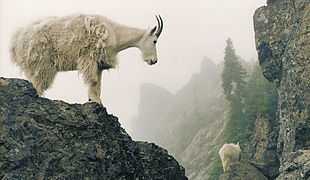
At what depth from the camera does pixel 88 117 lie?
Answer: 10336mm

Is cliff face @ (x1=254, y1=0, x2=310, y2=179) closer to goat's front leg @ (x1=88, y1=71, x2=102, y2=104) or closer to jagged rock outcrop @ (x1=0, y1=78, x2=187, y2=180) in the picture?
goat's front leg @ (x1=88, y1=71, x2=102, y2=104)

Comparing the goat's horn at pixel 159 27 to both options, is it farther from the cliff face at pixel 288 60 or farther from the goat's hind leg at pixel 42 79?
the cliff face at pixel 288 60

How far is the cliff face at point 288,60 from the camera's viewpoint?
95.2 feet

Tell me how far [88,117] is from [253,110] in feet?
115

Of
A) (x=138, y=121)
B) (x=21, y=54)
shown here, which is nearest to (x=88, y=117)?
(x=21, y=54)

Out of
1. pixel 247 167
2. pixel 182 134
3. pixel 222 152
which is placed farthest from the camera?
pixel 182 134

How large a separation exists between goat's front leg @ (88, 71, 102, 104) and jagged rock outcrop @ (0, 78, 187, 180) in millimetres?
760

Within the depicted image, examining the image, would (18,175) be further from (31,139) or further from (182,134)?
(182,134)

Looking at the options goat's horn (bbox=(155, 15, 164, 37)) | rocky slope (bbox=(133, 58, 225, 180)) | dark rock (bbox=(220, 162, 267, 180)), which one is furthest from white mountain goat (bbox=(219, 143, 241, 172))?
goat's horn (bbox=(155, 15, 164, 37))

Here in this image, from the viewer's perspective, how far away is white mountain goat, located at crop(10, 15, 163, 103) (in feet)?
36.7

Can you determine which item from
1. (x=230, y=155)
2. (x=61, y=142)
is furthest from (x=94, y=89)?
(x=230, y=155)

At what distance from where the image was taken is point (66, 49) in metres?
11.3

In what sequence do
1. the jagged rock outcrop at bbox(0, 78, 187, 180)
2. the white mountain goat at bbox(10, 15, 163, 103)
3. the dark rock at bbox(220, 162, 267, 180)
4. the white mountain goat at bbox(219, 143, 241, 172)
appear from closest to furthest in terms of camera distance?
the jagged rock outcrop at bbox(0, 78, 187, 180)
the white mountain goat at bbox(10, 15, 163, 103)
the dark rock at bbox(220, 162, 267, 180)
the white mountain goat at bbox(219, 143, 241, 172)

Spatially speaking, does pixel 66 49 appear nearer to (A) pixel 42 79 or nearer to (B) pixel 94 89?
(A) pixel 42 79
